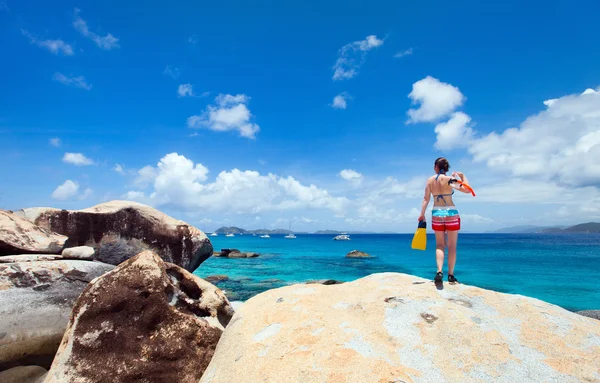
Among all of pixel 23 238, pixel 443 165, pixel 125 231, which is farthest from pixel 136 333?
pixel 125 231

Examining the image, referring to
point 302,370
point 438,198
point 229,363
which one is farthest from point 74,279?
point 438,198

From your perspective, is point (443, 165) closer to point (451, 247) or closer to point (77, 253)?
point (451, 247)

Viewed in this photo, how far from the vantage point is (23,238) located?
9.38m

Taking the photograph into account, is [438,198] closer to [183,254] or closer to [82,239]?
[183,254]

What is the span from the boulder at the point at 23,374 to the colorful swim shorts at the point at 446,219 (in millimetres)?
8061

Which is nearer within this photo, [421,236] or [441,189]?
[441,189]

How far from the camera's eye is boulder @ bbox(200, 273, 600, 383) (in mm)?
3916

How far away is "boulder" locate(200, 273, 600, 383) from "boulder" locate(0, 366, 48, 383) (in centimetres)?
428

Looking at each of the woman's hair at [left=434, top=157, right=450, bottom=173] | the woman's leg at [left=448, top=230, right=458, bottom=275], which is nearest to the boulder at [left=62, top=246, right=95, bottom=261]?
the woman's leg at [left=448, top=230, right=458, bottom=275]

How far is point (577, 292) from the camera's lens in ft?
84.8

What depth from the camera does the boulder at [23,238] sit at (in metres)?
8.97

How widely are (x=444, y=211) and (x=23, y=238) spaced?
35.8 ft

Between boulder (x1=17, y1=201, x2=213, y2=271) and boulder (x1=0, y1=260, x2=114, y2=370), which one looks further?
boulder (x1=17, y1=201, x2=213, y2=271)

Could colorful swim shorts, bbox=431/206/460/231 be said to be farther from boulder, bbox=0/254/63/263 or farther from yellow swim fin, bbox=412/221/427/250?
boulder, bbox=0/254/63/263
